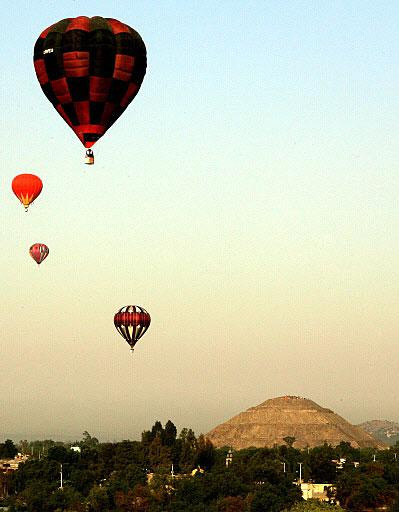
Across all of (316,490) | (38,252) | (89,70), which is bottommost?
(316,490)

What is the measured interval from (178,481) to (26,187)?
49.6 metres

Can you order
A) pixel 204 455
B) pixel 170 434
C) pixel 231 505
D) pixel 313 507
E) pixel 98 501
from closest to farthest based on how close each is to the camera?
1. pixel 313 507
2. pixel 231 505
3. pixel 98 501
4. pixel 204 455
5. pixel 170 434

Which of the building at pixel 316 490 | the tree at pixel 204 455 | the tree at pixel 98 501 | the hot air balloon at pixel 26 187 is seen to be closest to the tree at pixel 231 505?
the tree at pixel 98 501

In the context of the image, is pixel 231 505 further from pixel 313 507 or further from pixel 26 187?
Answer: pixel 26 187

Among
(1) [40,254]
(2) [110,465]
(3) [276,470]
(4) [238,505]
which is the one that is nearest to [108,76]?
(1) [40,254]

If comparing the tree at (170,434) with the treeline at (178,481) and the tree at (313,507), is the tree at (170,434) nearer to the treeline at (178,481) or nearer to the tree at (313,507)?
the treeline at (178,481)

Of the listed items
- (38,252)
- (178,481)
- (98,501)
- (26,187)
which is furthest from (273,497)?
(26,187)

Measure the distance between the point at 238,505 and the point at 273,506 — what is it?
419 centimetres

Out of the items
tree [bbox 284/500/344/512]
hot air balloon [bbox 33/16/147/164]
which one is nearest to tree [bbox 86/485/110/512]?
tree [bbox 284/500/344/512]

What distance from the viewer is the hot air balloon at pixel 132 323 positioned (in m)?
110

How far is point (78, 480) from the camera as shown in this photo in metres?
150

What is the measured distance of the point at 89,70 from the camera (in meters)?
74.6

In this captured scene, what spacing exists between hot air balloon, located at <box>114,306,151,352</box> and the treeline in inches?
929

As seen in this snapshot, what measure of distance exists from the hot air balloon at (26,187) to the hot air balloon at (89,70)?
2808cm
